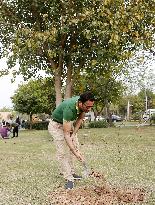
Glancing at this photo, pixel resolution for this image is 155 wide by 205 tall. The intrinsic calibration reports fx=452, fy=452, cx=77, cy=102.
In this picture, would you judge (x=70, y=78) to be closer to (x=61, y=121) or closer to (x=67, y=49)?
(x=67, y=49)

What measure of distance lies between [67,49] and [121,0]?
3.98 meters

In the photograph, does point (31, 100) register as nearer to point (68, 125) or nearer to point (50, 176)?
point (50, 176)

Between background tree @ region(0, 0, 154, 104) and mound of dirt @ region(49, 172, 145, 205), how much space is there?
11.9 metres

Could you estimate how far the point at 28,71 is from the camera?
23109mm

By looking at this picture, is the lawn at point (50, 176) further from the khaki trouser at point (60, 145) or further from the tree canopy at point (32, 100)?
the tree canopy at point (32, 100)

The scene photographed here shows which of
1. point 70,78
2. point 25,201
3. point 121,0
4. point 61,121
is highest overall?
point 121,0

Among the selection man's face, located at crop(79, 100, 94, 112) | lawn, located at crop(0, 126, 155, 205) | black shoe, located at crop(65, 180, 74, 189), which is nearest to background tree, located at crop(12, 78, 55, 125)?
lawn, located at crop(0, 126, 155, 205)

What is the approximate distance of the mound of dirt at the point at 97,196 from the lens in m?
7.11

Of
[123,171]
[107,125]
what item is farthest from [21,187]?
[107,125]

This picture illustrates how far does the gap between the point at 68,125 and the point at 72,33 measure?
45.2ft

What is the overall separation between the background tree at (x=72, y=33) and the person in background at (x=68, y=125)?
10.8 meters

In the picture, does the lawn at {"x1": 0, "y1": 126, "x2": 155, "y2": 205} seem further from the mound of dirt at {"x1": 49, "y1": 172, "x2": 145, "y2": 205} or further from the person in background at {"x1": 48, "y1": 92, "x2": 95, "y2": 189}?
the person in background at {"x1": 48, "y1": 92, "x2": 95, "y2": 189}

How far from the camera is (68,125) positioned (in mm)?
7871

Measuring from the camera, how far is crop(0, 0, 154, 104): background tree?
63.6 ft
